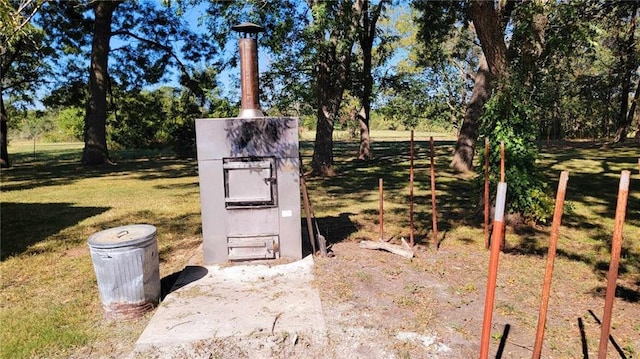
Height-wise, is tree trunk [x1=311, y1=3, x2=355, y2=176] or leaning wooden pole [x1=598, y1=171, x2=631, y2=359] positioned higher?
tree trunk [x1=311, y1=3, x2=355, y2=176]

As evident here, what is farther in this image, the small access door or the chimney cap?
the chimney cap

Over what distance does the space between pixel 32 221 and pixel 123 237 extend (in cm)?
556

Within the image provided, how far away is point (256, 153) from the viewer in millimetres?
5086

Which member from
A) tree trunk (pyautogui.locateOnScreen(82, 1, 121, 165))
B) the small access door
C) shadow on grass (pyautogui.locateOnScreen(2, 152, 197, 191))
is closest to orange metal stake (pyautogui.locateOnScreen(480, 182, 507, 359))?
the small access door

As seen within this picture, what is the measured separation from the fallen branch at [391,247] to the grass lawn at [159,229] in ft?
1.93

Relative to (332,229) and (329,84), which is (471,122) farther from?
(332,229)

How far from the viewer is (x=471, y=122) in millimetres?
13367

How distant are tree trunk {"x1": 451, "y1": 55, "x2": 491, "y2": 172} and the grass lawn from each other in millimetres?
808

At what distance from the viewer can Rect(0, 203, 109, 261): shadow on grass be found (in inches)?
261

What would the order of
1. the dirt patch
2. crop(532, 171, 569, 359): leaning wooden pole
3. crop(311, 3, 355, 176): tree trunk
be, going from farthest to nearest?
crop(311, 3, 355, 176): tree trunk < the dirt patch < crop(532, 171, 569, 359): leaning wooden pole

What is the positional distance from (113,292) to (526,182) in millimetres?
5866

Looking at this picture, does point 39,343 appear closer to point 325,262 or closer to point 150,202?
point 325,262

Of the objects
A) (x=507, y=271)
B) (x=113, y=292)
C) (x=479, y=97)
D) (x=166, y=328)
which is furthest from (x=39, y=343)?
(x=479, y=97)

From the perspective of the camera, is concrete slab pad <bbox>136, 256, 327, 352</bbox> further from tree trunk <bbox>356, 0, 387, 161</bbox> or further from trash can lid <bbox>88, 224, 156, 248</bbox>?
tree trunk <bbox>356, 0, 387, 161</bbox>
